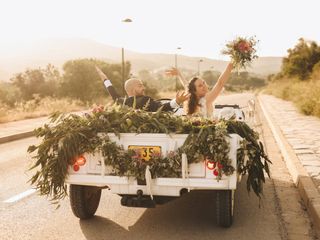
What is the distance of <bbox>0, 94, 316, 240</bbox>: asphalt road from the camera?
17.1ft

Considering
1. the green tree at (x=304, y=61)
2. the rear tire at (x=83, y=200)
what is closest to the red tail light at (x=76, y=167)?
the rear tire at (x=83, y=200)

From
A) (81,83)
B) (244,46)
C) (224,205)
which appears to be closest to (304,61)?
(81,83)

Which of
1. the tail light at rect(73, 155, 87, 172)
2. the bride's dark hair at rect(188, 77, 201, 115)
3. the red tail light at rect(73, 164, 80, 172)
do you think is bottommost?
the red tail light at rect(73, 164, 80, 172)

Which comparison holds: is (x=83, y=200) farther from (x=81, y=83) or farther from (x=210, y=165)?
(x=81, y=83)

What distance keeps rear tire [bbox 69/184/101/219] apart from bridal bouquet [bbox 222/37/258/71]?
273 cm

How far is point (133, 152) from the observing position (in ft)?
16.4

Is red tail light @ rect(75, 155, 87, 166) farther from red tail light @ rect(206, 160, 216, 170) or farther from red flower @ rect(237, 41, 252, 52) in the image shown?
red flower @ rect(237, 41, 252, 52)

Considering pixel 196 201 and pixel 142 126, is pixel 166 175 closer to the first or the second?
pixel 142 126

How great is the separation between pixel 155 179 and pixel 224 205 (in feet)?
2.67

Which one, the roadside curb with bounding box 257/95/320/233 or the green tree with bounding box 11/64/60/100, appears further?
the green tree with bounding box 11/64/60/100

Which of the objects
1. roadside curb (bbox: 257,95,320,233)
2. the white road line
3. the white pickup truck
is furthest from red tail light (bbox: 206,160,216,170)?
the white road line

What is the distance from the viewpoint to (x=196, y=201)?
657 centimetres

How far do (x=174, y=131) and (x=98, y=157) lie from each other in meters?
0.85

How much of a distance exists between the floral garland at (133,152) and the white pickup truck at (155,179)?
66mm
